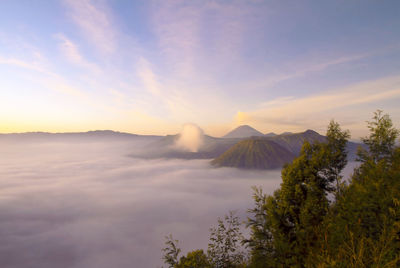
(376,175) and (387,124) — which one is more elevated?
(387,124)

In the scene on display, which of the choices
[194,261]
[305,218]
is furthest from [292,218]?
[194,261]

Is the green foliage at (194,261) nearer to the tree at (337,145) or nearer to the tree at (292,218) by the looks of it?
the tree at (292,218)

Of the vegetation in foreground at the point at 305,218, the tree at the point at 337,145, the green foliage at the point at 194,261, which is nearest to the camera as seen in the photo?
the vegetation in foreground at the point at 305,218

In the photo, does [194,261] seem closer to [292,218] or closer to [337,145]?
[292,218]

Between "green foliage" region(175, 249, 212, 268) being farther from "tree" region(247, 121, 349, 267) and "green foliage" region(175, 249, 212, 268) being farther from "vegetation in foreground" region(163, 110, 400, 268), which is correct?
"tree" region(247, 121, 349, 267)

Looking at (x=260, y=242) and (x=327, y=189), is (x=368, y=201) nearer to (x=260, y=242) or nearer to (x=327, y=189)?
(x=327, y=189)

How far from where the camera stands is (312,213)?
804 inches

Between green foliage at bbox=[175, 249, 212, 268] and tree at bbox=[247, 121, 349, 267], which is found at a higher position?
tree at bbox=[247, 121, 349, 267]

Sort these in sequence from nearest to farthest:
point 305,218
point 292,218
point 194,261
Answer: point 194,261 → point 305,218 → point 292,218

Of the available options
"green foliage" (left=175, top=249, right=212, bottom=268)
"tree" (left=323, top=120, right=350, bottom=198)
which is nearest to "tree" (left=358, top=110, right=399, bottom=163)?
"tree" (left=323, top=120, right=350, bottom=198)

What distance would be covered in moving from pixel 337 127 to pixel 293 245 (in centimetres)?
1873

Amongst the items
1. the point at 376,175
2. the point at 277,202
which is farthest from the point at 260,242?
the point at 376,175

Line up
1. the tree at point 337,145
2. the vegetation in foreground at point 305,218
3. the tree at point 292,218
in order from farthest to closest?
the tree at point 337,145
the tree at point 292,218
the vegetation in foreground at point 305,218

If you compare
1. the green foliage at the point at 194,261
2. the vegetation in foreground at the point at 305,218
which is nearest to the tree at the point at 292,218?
the vegetation in foreground at the point at 305,218
